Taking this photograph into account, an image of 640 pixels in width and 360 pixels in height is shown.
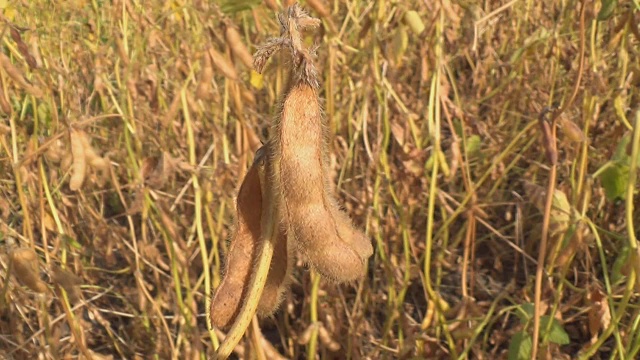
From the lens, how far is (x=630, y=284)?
0.85 meters

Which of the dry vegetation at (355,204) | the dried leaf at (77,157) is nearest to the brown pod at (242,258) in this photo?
the dry vegetation at (355,204)

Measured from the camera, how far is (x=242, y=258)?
496 millimetres

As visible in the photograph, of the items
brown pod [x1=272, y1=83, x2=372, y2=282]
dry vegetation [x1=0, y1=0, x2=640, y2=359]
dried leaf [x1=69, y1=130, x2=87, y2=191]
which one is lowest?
dry vegetation [x1=0, y1=0, x2=640, y2=359]

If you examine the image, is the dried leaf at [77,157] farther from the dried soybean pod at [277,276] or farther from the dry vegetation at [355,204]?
the dried soybean pod at [277,276]

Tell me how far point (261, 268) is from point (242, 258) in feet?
0.12

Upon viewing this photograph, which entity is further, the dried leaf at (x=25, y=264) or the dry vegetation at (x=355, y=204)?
the dry vegetation at (x=355, y=204)

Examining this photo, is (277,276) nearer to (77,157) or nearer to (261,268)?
(261,268)

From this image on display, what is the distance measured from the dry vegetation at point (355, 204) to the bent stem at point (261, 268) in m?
0.37

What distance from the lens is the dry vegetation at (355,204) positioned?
1.01m

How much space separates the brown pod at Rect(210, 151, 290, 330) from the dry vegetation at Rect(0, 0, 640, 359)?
0.35 m

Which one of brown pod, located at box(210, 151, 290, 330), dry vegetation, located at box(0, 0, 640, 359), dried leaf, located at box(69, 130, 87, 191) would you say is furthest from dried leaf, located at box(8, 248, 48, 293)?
brown pod, located at box(210, 151, 290, 330)

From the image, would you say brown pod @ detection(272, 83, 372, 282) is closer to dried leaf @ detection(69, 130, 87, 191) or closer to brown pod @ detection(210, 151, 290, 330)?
brown pod @ detection(210, 151, 290, 330)

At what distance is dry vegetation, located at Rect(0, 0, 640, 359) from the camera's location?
101 centimetres

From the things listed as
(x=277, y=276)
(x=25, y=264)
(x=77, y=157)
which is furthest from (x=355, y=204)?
(x=277, y=276)
